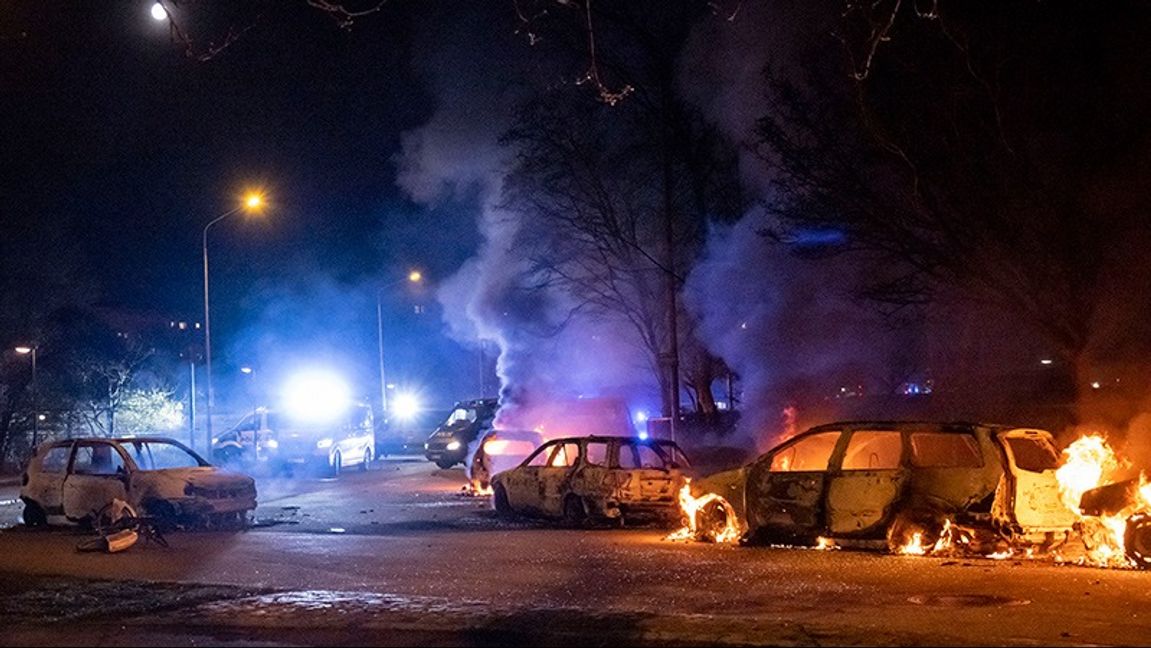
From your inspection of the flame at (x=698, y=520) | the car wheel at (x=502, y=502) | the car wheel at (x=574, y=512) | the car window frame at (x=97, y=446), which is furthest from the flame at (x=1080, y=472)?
the car window frame at (x=97, y=446)

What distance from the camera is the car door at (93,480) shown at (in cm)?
1537

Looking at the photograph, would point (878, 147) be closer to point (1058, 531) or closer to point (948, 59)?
point (948, 59)

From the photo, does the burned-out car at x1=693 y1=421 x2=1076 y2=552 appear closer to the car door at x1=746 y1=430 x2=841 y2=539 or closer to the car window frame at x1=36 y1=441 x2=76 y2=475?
the car door at x1=746 y1=430 x2=841 y2=539

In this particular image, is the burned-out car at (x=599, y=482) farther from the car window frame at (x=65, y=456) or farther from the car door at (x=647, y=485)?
the car window frame at (x=65, y=456)

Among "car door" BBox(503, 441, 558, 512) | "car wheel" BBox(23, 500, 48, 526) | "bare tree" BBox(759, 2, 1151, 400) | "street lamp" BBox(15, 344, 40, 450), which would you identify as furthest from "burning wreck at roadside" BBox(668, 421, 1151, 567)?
"street lamp" BBox(15, 344, 40, 450)

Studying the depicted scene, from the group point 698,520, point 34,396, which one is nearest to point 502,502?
point 698,520

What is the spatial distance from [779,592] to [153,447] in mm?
11745

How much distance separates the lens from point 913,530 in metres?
11.6

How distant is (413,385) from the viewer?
68688 millimetres

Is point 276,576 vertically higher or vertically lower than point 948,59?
lower

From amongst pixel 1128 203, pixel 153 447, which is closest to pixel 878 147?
pixel 1128 203

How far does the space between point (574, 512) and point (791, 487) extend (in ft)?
13.8

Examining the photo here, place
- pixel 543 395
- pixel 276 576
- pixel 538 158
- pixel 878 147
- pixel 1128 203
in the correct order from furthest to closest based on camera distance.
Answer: pixel 543 395
pixel 538 158
pixel 878 147
pixel 1128 203
pixel 276 576

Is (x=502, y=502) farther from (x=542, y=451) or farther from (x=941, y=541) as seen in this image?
(x=941, y=541)
